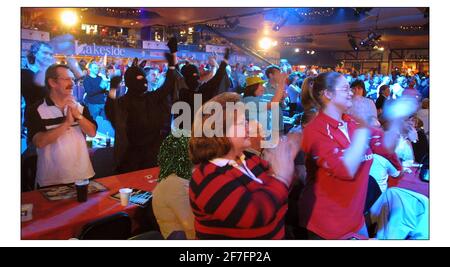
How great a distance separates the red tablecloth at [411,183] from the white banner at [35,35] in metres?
2.40

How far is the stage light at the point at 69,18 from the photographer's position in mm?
2350

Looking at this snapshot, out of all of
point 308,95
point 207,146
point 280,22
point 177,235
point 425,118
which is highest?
point 280,22

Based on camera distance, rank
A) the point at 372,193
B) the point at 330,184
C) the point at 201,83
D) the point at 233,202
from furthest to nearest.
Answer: the point at 201,83
the point at 372,193
the point at 330,184
the point at 233,202

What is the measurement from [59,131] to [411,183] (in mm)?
2241

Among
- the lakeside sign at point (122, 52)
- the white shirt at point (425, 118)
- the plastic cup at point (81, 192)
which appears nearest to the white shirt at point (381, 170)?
the white shirt at point (425, 118)

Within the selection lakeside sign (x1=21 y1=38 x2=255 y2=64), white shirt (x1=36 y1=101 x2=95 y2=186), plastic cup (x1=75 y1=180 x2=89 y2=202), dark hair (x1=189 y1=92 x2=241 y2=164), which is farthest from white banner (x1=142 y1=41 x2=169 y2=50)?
dark hair (x1=189 y1=92 x2=241 y2=164)

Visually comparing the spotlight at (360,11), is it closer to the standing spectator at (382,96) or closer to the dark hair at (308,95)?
the standing spectator at (382,96)

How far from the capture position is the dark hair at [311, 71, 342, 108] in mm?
1927

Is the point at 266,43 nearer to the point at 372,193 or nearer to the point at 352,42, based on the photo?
the point at 352,42

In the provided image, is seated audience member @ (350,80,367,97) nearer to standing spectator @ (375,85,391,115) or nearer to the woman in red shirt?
standing spectator @ (375,85,391,115)

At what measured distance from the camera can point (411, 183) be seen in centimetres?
232

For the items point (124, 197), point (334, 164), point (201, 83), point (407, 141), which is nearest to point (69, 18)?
point (201, 83)
